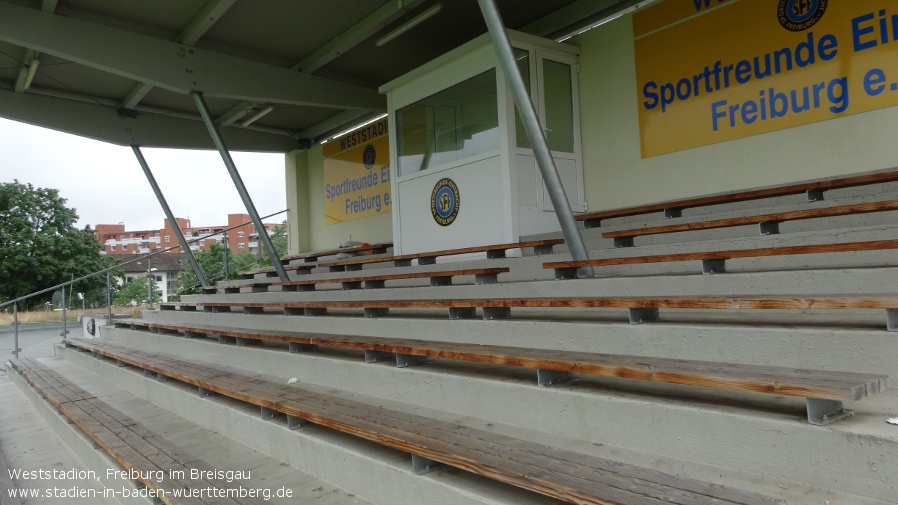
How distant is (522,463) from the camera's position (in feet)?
6.64

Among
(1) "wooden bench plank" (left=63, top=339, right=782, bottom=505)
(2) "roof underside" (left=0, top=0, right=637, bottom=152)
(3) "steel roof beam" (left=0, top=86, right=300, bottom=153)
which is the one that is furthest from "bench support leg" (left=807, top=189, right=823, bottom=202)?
(3) "steel roof beam" (left=0, top=86, right=300, bottom=153)

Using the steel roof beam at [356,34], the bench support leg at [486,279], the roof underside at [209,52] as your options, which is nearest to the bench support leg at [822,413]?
the bench support leg at [486,279]

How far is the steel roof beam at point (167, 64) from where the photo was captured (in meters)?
5.93

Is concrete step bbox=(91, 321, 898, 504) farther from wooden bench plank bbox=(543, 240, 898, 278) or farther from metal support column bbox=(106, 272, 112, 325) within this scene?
metal support column bbox=(106, 272, 112, 325)

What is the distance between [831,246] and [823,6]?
10.4 feet

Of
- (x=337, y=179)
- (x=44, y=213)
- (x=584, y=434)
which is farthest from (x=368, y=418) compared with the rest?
(x=44, y=213)

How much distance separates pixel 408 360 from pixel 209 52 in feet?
18.5

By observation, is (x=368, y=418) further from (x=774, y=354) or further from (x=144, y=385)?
(x=144, y=385)

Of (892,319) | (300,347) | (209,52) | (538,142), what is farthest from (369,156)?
(892,319)

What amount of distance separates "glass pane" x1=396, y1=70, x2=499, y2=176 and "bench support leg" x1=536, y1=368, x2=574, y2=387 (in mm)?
3865

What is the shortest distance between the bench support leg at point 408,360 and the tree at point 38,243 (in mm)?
38065

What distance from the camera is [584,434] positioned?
7.71 ft

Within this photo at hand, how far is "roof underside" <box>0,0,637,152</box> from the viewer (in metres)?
6.25

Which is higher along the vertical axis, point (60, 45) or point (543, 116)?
point (60, 45)
